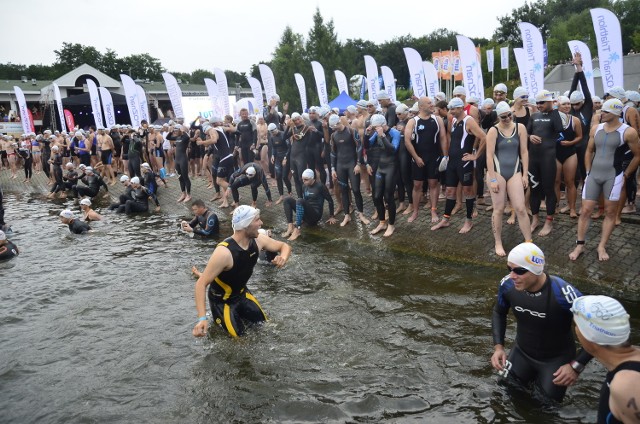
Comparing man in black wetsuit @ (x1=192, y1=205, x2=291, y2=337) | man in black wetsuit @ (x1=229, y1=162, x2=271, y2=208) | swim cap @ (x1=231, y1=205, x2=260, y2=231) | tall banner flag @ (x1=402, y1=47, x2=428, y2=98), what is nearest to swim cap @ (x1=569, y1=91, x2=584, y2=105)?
man in black wetsuit @ (x1=192, y1=205, x2=291, y2=337)

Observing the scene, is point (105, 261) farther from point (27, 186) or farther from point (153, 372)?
point (27, 186)

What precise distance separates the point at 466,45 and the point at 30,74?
77494mm

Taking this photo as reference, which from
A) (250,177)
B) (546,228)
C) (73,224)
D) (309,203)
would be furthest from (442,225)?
(73,224)

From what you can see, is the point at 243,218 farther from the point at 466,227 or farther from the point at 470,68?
the point at 470,68

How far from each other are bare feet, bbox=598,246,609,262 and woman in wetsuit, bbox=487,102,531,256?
0.91 meters

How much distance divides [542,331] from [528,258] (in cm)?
69

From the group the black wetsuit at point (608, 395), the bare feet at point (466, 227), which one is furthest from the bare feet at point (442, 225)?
the black wetsuit at point (608, 395)

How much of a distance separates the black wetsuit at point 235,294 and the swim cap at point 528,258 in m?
2.81

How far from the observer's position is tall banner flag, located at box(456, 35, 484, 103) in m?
13.3

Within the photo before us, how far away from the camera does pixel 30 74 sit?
7112cm

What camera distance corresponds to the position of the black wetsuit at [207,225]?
32.8 ft

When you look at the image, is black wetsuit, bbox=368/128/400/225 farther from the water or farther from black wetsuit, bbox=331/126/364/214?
the water

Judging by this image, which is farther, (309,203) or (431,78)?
(431,78)

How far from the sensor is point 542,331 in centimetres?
364
